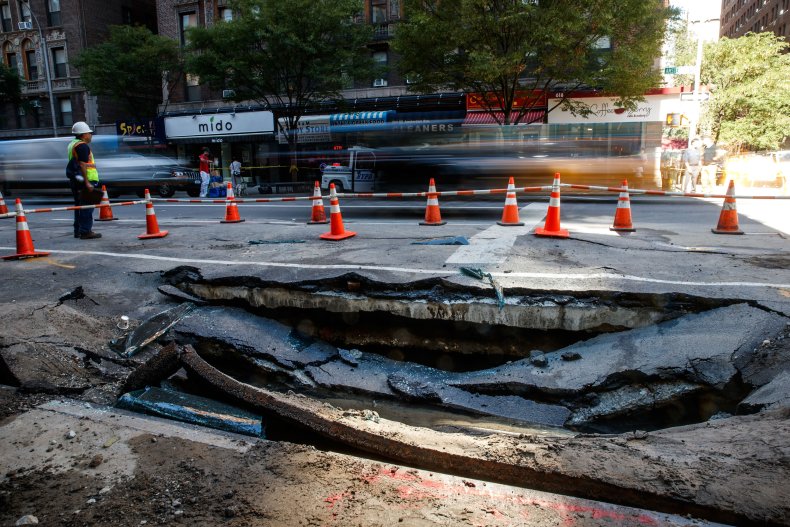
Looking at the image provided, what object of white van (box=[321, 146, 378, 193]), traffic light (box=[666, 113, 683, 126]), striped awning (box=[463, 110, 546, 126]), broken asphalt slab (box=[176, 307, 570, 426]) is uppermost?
striped awning (box=[463, 110, 546, 126])

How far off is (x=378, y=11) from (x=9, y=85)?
24.3m

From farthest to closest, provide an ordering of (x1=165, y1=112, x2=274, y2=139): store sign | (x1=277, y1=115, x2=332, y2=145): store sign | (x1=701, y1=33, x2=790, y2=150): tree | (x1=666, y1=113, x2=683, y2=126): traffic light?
(x1=701, y1=33, x2=790, y2=150): tree
(x1=165, y1=112, x2=274, y2=139): store sign
(x1=277, y1=115, x2=332, y2=145): store sign
(x1=666, y1=113, x2=683, y2=126): traffic light

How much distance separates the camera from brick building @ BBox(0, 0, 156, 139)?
113ft

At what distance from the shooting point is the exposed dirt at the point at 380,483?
248 cm

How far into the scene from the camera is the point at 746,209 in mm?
12086

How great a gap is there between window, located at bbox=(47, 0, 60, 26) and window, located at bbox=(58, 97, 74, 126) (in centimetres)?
Result: 475

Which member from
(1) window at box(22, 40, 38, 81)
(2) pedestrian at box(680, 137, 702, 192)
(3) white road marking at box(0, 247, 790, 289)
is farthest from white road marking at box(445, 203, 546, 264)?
(1) window at box(22, 40, 38, 81)

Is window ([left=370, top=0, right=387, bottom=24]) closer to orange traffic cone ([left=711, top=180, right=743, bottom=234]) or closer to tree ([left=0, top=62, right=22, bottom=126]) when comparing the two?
orange traffic cone ([left=711, top=180, right=743, bottom=234])

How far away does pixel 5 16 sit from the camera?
1435 inches

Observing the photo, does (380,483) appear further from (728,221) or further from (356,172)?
(356,172)

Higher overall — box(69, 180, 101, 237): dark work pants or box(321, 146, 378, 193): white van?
box(321, 146, 378, 193): white van

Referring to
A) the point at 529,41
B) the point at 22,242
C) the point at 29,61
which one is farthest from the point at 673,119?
the point at 29,61

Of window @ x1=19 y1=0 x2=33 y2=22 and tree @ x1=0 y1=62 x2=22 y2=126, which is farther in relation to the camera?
window @ x1=19 y1=0 x2=33 y2=22

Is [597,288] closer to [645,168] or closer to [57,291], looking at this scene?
[57,291]
